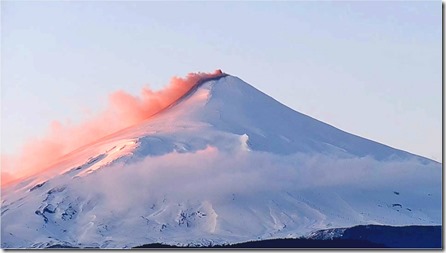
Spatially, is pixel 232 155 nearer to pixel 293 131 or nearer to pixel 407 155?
pixel 293 131

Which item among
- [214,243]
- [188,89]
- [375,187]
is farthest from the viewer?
[188,89]

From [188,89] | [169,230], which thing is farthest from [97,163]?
[188,89]

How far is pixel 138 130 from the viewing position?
92625 millimetres

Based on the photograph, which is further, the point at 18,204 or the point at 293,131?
the point at 293,131

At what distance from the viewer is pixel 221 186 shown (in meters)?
84.6

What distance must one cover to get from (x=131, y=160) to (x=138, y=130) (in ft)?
22.6

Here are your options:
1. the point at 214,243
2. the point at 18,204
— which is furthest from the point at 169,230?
the point at 18,204

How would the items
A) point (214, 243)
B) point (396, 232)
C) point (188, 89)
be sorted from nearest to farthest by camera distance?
point (214, 243)
point (396, 232)
point (188, 89)

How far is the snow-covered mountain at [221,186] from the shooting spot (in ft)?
267

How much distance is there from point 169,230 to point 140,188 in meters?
5.04

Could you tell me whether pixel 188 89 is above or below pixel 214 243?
above

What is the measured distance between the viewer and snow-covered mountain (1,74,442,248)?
81.2 meters

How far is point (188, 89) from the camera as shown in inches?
3967

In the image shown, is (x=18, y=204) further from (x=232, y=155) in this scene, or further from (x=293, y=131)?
(x=293, y=131)
